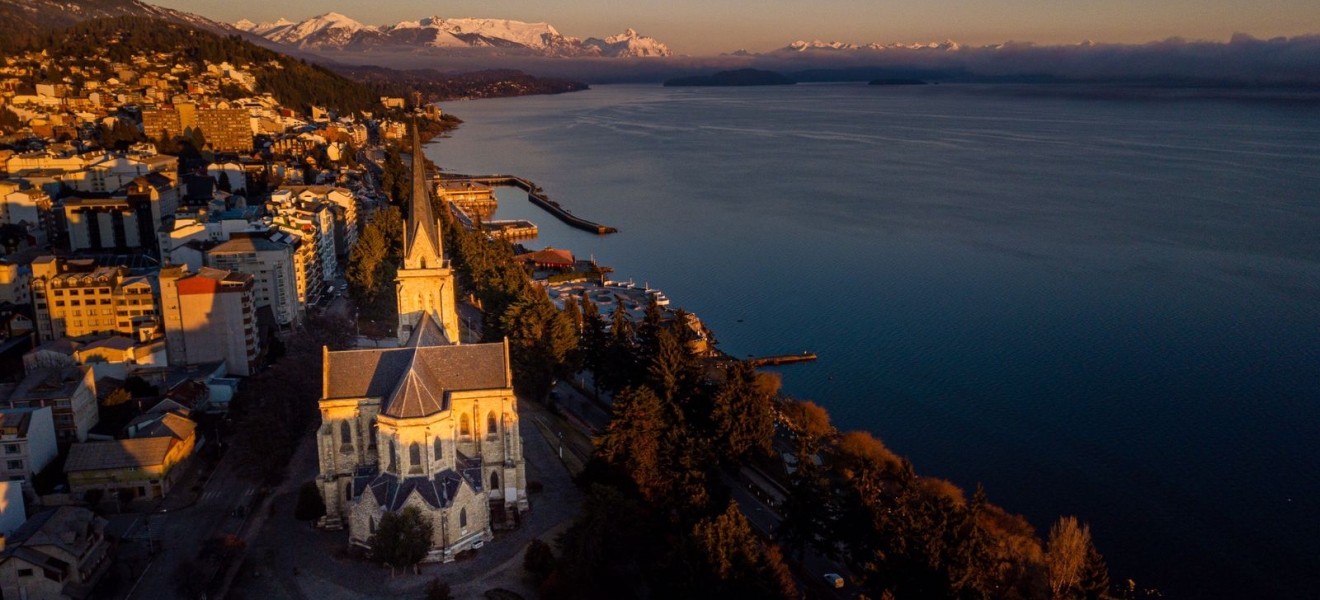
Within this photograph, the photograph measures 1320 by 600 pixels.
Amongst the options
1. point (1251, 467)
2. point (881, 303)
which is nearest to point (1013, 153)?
point (881, 303)

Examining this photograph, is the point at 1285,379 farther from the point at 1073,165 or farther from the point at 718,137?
the point at 718,137

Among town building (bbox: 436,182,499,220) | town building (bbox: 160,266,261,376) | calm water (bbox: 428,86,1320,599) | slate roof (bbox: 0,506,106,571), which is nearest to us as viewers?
slate roof (bbox: 0,506,106,571)

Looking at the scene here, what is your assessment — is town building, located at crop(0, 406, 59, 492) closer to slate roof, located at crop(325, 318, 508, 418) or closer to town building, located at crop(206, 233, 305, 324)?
slate roof, located at crop(325, 318, 508, 418)

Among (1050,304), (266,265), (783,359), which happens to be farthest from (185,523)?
(1050,304)

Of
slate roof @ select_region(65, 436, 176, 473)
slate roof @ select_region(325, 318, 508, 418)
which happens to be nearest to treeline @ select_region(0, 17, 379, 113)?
slate roof @ select_region(65, 436, 176, 473)

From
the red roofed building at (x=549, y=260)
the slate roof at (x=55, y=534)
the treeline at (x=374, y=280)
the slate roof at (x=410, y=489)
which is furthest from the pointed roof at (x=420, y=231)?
the red roofed building at (x=549, y=260)

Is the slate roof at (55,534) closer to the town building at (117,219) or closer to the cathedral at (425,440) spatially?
the cathedral at (425,440)
